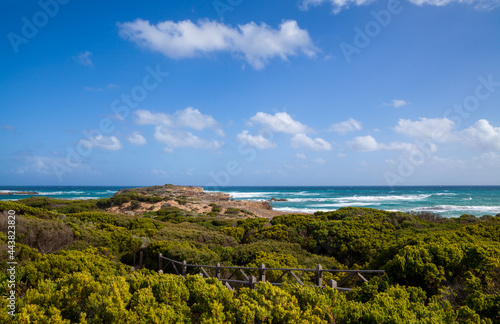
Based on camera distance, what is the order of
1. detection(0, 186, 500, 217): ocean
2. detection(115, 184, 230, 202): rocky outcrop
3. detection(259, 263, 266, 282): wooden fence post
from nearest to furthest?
1. detection(259, 263, 266, 282): wooden fence post
2. detection(0, 186, 500, 217): ocean
3. detection(115, 184, 230, 202): rocky outcrop

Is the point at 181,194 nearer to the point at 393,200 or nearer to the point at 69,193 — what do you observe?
the point at 393,200

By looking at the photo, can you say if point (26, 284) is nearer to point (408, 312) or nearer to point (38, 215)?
point (408, 312)

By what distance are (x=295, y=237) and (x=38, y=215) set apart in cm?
1043

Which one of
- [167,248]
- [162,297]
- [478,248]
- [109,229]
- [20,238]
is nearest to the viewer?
[162,297]

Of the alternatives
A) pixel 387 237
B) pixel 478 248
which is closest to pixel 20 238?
pixel 478 248

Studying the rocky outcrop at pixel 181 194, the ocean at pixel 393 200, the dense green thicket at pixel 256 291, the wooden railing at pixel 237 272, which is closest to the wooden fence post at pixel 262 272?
the wooden railing at pixel 237 272

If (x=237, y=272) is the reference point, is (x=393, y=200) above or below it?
below

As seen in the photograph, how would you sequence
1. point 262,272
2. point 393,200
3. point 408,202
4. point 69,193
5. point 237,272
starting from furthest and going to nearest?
point 69,193 → point 393,200 → point 408,202 → point 237,272 → point 262,272

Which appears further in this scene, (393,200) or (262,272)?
(393,200)

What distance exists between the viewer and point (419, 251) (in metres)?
4.83

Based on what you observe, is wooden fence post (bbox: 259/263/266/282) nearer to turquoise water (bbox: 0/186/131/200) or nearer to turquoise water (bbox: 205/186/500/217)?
turquoise water (bbox: 205/186/500/217)

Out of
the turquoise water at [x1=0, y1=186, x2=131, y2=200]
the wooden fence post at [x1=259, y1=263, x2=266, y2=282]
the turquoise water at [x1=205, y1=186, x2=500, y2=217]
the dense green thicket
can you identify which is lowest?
the turquoise water at [x1=205, y1=186, x2=500, y2=217]

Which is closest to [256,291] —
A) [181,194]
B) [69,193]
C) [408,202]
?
[181,194]

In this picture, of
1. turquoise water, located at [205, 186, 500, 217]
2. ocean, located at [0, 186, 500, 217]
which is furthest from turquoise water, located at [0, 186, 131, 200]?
turquoise water, located at [205, 186, 500, 217]
